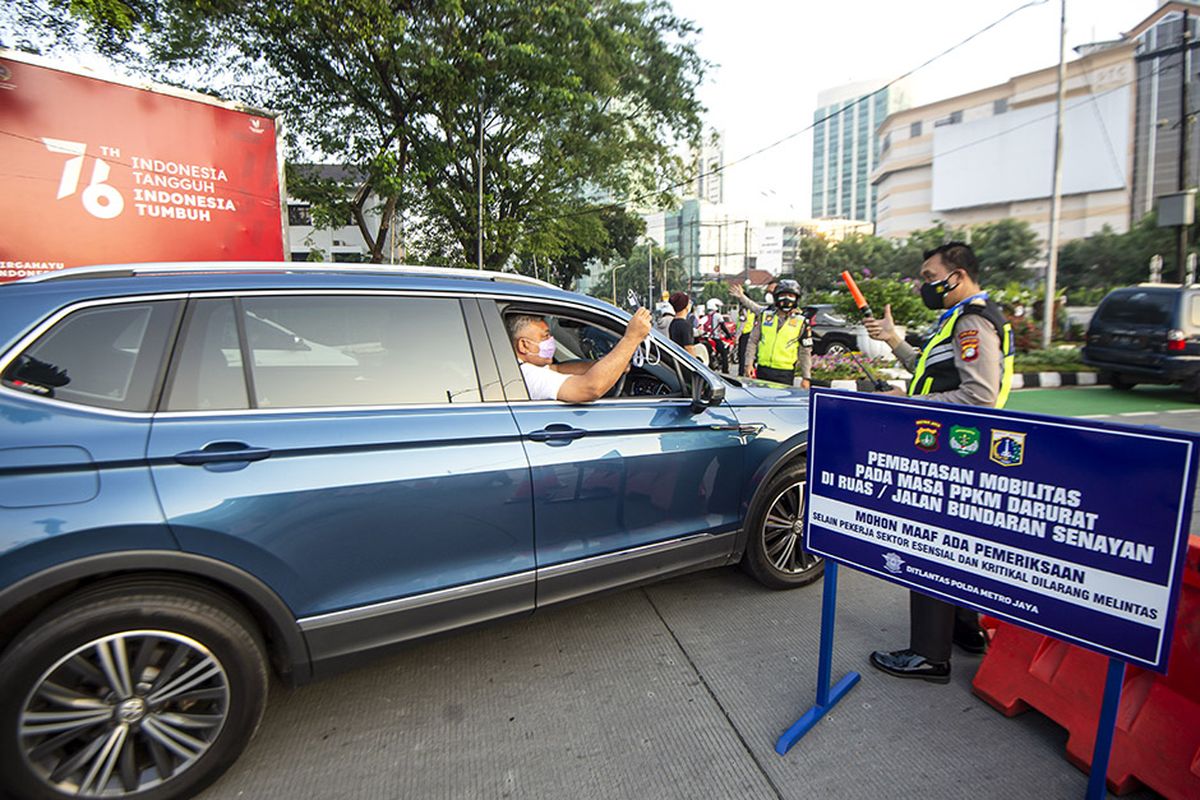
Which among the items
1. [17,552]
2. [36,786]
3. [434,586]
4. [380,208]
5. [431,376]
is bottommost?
[36,786]

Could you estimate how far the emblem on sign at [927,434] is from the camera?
2.10 meters

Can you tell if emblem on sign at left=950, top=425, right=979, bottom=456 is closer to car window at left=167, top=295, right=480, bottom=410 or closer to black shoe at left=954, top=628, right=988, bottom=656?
black shoe at left=954, top=628, right=988, bottom=656

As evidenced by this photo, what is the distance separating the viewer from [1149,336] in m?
9.18

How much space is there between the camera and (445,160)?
48.1ft

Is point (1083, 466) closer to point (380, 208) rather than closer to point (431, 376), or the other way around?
point (431, 376)

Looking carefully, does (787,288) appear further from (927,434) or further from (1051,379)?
(1051,379)

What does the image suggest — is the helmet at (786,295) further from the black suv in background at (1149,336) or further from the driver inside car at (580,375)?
the black suv in background at (1149,336)

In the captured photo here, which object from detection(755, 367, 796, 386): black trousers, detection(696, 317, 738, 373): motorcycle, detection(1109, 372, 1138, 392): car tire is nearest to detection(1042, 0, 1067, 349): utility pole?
detection(1109, 372, 1138, 392): car tire

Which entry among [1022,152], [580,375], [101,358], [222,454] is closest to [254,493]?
[222,454]

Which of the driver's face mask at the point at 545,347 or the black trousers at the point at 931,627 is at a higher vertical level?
the driver's face mask at the point at 545,347

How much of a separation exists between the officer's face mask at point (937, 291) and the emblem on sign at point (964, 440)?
1.10 m

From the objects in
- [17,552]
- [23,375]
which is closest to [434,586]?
[17,552]

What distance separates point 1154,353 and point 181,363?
38.0 ft

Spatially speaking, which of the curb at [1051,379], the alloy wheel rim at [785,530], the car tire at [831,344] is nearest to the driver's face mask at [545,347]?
the alloy wheel rim at [785,530]
